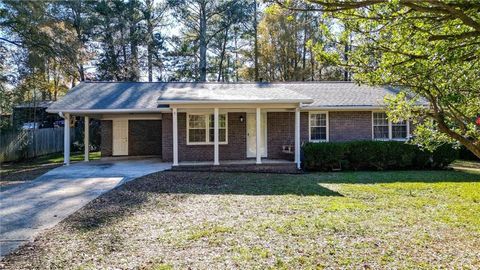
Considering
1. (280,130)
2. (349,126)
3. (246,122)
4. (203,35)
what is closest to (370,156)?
(349,126)

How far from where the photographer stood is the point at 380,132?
16078mm

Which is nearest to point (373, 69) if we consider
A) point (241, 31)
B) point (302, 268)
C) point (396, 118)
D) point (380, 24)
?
point (380, 24)

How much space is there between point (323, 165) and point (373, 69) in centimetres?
931

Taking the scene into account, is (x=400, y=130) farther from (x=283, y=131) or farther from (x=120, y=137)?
(x=120, y=137)

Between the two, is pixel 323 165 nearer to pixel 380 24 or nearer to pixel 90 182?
pixel 90 182

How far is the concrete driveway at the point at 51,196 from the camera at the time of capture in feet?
19.4

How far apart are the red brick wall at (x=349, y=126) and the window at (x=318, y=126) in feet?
0.84

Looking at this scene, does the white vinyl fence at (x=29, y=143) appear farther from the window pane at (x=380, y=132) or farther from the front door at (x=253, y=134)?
the window pane at (x=380, y=132)

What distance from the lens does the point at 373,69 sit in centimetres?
504

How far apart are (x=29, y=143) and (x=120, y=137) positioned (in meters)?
5.17

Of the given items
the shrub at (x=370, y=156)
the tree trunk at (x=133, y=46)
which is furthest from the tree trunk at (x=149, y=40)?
the shrub at (x=370, y=156)

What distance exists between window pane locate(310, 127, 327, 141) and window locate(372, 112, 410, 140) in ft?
7.33

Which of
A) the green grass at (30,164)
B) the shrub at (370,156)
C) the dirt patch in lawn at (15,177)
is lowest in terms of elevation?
the dirt patch in lawn at (15,177)

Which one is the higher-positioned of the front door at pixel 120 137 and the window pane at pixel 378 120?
the window pane at pixel 378 120
